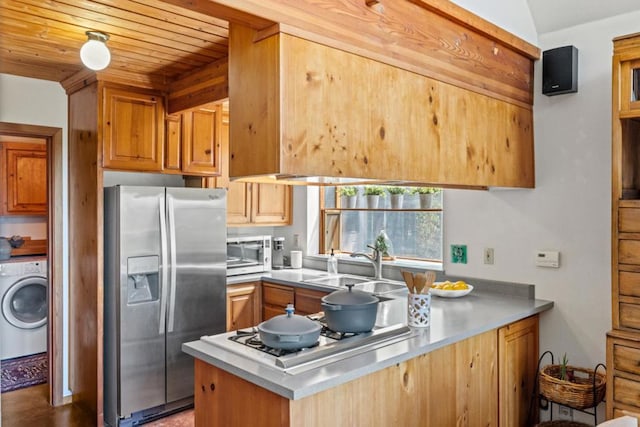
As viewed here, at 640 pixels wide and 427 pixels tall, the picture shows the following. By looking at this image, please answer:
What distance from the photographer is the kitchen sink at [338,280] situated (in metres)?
3.65

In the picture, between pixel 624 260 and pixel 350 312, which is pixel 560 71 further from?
pixel 350 312

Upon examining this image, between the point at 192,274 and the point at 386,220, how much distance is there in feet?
5.57

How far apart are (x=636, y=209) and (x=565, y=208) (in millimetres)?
600

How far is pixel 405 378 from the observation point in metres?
1.95

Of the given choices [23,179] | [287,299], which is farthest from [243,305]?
[23,179]

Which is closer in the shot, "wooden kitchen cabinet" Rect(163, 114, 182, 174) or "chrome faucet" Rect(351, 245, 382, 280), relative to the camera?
"wooden kitchen cabinet" Rect(163, 114, 182, 174)

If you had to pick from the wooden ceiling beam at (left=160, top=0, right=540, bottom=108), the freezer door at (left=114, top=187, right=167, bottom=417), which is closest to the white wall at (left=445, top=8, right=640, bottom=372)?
the wooden ceiling beam at (left=160, top=0, right=540, bottom=108)

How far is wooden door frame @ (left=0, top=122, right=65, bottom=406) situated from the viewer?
3457 millimetres

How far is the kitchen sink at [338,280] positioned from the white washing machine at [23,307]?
9.07 feet

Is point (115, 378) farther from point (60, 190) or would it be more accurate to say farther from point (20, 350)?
point (20, 350)

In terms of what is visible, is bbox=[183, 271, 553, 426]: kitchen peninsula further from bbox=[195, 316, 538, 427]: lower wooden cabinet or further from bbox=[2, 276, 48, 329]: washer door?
bbox=[2, 276, 48, 329]: washer door

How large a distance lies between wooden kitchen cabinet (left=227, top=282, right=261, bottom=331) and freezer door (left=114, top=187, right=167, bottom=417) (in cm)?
64

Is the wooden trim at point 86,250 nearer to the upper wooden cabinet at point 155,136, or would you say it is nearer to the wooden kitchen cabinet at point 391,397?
the upper wooden cabinet at point 155,136

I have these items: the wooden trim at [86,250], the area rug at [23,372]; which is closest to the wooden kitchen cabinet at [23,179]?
the area rug at [23,372]
